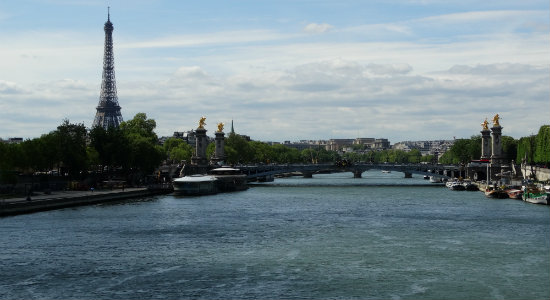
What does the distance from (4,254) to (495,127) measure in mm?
86456

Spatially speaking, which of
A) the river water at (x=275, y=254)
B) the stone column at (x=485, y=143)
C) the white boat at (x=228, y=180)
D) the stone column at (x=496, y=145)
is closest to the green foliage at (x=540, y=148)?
the stone column at (x=496, y=145)

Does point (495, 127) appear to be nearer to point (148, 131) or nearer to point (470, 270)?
point (148, 131)

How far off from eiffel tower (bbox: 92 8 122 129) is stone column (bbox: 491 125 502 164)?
6721 centimetres

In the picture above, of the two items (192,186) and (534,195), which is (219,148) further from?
(534,195)

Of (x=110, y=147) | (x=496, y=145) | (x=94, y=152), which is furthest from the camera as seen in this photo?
(x=496, y=145)

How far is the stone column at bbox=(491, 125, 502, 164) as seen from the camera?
109188 mm

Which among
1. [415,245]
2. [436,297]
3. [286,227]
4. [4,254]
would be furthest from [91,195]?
[436,297]

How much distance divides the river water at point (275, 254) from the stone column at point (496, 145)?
156ft

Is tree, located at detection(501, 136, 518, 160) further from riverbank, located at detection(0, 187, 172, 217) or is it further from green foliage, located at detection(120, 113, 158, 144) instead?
riverbank, located at detection(0, 187, 172, 217)

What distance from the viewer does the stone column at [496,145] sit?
109 meters

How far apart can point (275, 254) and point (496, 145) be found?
3092 inches

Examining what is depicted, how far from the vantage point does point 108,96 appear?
5669 inches

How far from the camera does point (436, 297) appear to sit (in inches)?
1139

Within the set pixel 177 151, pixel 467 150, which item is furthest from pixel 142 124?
pixel 467 150
